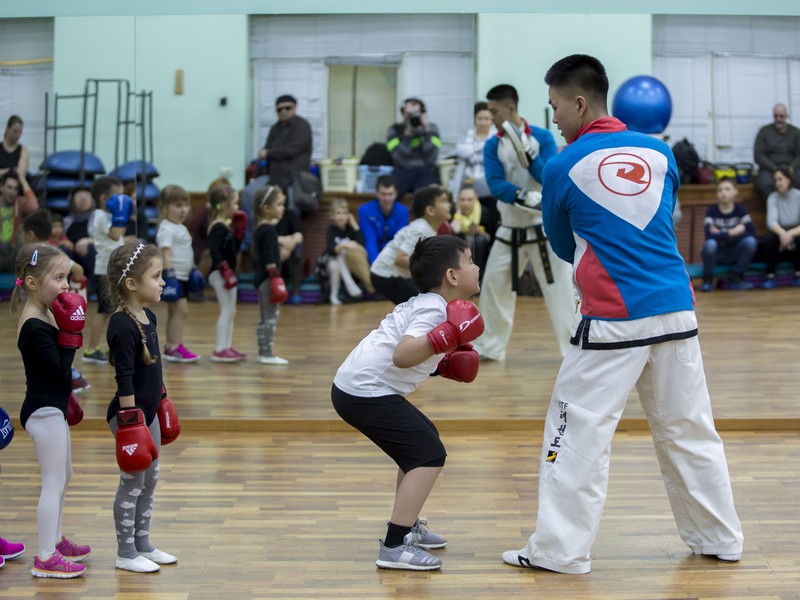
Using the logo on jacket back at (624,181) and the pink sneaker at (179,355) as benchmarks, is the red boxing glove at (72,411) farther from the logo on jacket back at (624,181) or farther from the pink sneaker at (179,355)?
the pink sneaker at (179,355)

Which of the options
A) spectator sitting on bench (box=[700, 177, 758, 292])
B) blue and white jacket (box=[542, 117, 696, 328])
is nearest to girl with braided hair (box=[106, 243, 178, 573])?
blue and white jacket (box=[542, 117, 696, 328])

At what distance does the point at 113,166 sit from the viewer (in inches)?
256

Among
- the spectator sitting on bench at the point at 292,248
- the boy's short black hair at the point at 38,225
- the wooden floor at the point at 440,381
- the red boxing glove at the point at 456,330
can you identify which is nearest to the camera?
the red boxing glove at the point at 456,330

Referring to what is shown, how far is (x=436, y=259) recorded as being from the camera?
11.2 feet

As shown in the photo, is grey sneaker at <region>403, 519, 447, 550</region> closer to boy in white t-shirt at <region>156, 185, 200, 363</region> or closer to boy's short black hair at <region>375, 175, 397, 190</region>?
boy in white t-shirt at <region>156, 185, 200, 363</region>

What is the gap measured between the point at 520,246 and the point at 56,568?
13.2 feet

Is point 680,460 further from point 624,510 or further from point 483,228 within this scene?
point 483,228

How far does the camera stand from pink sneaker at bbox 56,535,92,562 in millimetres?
3430

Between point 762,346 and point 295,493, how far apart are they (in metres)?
4.12

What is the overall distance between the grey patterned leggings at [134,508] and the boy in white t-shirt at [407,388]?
640 mm

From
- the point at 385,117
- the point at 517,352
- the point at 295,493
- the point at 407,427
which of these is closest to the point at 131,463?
the point at 407,427

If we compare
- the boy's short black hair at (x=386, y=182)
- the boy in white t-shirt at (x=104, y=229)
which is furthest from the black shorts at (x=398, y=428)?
the boy's short black hair at (x=386, y=182)

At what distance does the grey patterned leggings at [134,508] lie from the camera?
10.9 feet

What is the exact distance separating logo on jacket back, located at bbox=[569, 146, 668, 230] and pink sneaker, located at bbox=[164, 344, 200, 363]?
13.7ft
